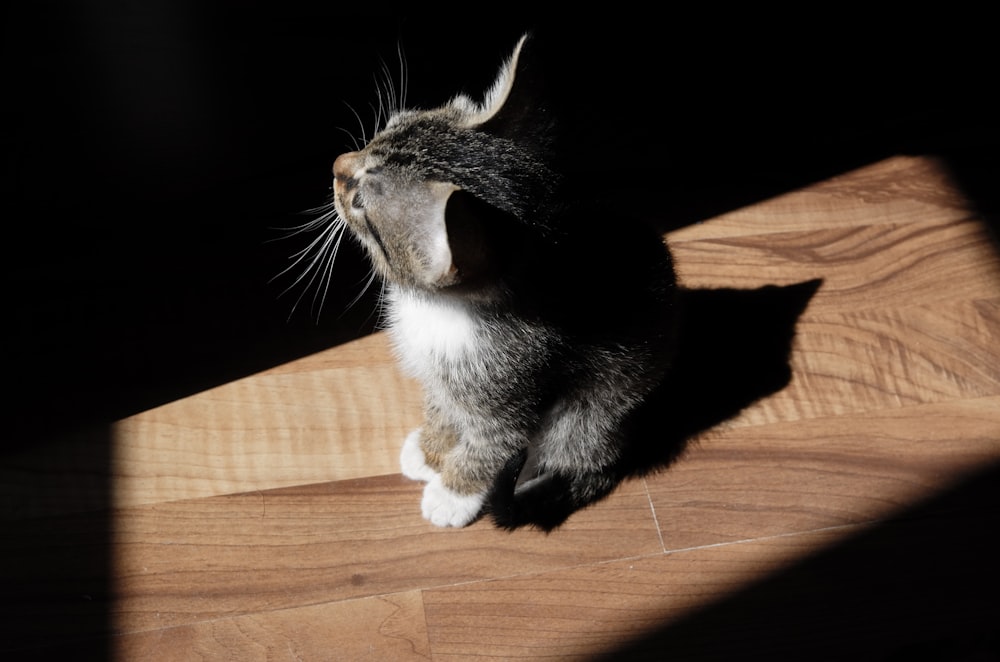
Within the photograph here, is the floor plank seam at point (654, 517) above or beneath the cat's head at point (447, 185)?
beneath

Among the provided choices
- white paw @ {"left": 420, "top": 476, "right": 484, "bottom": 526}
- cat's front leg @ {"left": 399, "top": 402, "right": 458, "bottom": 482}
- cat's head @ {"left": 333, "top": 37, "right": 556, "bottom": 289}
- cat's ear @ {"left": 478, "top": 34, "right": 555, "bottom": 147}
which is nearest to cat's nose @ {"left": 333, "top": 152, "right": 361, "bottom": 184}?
cat's head @ {"left": 333, "top": 37, "right": 556, "bottom": 289}

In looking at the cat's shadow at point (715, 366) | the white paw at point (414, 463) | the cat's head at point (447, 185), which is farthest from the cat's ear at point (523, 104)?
the white paw at point (414, 463)

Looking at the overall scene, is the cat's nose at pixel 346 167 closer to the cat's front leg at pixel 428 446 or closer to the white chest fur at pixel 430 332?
the white chest fur at pixel 430 332

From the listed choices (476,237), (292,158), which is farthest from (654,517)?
(292,158)

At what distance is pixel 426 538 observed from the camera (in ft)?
3.99

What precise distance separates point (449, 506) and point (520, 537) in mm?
113

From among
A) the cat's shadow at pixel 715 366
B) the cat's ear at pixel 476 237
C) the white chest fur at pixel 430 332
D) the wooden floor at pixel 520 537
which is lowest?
the wooden floor at pixel 520 537

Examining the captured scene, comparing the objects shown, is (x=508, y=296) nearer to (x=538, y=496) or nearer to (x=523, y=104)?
(x=523, y=104)

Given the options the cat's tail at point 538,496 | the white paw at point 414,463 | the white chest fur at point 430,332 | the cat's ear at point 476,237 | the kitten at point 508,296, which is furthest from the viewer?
the white paw at point 414,463

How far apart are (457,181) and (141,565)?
2.34 ft

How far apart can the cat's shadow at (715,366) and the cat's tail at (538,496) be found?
A: 3.5 inches

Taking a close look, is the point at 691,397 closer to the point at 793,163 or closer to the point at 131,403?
the point at 793,163

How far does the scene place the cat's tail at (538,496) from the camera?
1137 mm

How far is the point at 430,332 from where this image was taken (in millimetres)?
1078
